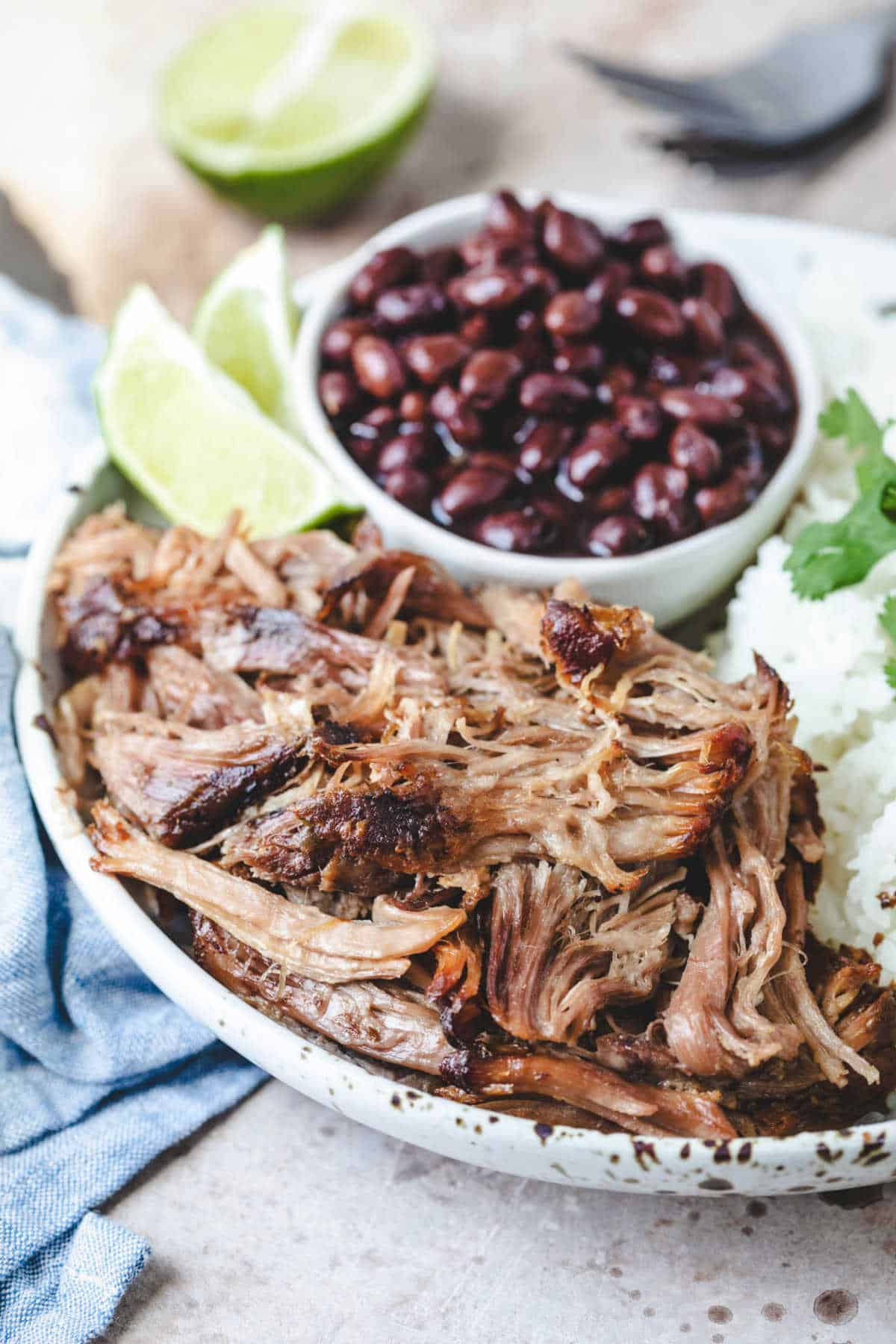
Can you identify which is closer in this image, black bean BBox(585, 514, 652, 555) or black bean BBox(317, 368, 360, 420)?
black bean BBox(585, 514, 652, 555)

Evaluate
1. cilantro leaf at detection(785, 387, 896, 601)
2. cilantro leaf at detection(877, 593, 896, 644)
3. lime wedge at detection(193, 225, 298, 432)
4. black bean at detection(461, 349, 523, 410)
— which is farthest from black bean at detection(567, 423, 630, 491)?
lime wedge at detection(193, 225, 298, 432)

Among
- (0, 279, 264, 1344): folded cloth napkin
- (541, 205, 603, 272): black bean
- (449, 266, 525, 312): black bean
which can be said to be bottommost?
(0, 279, 264, 1344): folded cloth napkin

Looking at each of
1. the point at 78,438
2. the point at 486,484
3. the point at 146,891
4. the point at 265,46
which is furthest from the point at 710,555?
the point at 265,46

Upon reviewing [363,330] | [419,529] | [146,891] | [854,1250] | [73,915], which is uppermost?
[363,330]

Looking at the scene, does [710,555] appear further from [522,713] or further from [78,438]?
[78,438]

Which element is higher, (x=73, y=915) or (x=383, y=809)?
(x=383, y=809)

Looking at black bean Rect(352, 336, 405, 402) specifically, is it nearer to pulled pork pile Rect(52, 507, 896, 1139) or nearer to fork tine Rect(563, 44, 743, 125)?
pulled pork pile Rect(52, 507, 896, 1139)
